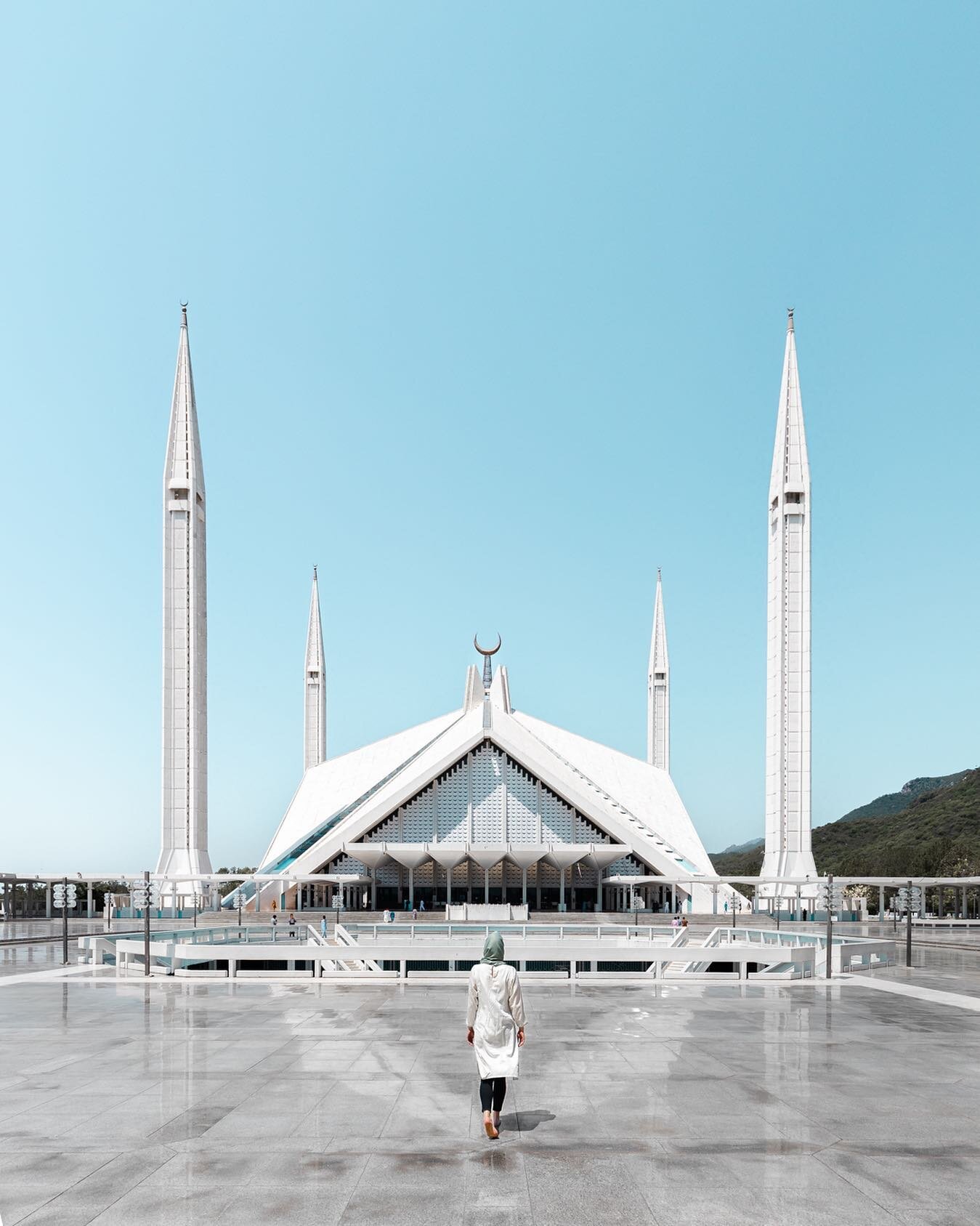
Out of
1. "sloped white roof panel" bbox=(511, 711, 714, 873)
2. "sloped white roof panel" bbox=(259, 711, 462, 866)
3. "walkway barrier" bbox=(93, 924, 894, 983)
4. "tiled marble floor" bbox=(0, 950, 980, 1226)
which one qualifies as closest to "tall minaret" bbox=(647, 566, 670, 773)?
"sloped white roof panel" bbox=(511, 711, 714, 873)

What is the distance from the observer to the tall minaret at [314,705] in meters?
61.4

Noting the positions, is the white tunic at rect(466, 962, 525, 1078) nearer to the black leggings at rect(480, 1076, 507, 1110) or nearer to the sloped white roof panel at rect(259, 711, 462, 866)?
the black leggings at rect(480, 1076, 507, 1110)

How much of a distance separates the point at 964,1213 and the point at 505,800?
1453 inches

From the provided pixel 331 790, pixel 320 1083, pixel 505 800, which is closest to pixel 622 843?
pixel 505 800

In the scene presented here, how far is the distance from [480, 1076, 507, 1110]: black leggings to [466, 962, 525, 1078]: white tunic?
0.04m

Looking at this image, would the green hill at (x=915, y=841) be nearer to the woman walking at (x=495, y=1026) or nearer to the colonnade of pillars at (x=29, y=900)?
the colonnade of pillars at (x=29, y=900)

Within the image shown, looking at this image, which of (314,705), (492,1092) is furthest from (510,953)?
(314,705)

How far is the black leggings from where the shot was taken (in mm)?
6137

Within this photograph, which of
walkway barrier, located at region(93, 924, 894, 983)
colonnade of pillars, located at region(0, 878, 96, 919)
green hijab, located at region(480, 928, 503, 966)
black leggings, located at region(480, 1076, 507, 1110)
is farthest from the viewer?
colonnade of pillars, located at region(0, 878, 96, 919)

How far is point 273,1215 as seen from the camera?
478 cm

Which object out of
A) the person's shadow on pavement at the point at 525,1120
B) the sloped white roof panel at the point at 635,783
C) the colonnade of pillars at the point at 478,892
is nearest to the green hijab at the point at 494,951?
the person's shadow on pavement at the point at 525,1120

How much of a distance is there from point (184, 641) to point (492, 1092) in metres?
37.2

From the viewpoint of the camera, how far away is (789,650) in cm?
4081

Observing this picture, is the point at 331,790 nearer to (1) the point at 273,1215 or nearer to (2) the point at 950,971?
(2) the point at 950,971
